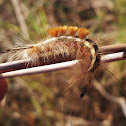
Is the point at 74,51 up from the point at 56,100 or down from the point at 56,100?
up

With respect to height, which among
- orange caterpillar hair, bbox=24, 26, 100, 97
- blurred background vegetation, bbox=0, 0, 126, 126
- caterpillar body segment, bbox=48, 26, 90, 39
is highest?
caterpillar body segment, bbox=48, 26, 90, 39

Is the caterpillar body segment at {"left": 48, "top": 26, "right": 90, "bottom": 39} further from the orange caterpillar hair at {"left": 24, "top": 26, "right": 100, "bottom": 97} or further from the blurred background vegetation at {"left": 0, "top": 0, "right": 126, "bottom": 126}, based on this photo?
the blurred background vegetation at {"left": 0, "top": 0, "right": 126, "bottom": 126}

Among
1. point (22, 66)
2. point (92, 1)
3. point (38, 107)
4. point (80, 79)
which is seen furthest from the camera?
point (92, 1)

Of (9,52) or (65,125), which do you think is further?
(65,125)

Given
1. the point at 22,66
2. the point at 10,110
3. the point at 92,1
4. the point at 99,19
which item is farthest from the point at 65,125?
the point at 92,1

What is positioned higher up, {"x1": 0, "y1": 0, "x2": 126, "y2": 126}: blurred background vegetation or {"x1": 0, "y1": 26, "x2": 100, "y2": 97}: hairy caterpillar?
{"x1": 0, "y1": 26, "x2": 100, "y2": 97}: hairy caterpillar

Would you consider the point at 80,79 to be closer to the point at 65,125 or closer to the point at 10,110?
the point at 65,125

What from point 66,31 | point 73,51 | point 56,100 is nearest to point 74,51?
point 73,51

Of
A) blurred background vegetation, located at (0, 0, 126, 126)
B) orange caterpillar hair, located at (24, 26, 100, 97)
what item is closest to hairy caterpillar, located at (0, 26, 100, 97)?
orange caterpillar hair, located at (24, 26, 100, 97)

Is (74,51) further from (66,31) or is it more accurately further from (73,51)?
(66,31)

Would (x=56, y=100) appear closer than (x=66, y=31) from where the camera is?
No

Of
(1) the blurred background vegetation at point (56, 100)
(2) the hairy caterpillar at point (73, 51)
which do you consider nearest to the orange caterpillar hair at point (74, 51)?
(2) the hairy caterpillar at point (73, 51)
